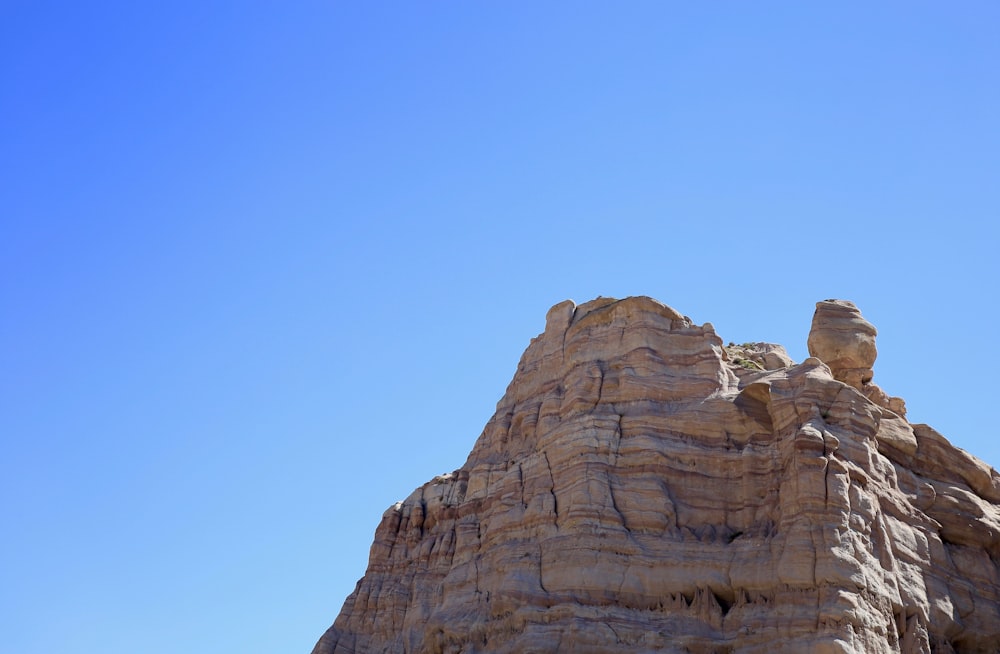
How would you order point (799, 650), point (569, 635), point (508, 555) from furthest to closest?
point (508, 555)
point (569, 635)
point (799, 650)

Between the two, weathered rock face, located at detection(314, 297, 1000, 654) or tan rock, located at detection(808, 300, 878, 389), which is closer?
weathered rock face, located at detection(314, 297, 1000, 654)

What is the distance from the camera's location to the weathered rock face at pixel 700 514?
51750 millimetres

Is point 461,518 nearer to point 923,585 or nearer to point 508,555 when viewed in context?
point 508,555

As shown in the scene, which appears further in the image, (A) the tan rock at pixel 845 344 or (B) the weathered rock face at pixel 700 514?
(A) the tan rock at pixel 845 344

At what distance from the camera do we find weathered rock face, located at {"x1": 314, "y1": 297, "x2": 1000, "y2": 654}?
51750 mm

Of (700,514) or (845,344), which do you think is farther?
(845,344)

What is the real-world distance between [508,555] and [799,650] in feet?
43.2

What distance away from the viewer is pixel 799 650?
49.0 meters

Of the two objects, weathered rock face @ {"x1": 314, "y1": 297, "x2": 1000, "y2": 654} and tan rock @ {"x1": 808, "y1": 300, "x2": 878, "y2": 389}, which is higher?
tan rock @ {"x1": 808, "y1": 300, "x2": 878, "y2": 389}

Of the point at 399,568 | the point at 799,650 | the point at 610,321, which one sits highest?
the point at 610,321

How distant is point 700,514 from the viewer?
183 ft

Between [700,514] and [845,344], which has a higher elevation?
[845,344]

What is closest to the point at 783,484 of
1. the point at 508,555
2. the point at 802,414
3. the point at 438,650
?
the point at 802,414

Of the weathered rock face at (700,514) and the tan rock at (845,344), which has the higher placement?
the tan rock at (845,344)
